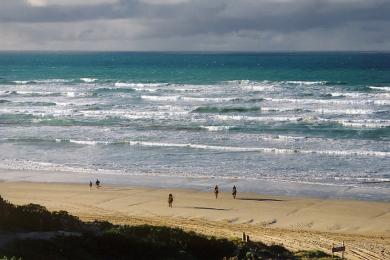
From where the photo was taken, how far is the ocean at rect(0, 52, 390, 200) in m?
36.0

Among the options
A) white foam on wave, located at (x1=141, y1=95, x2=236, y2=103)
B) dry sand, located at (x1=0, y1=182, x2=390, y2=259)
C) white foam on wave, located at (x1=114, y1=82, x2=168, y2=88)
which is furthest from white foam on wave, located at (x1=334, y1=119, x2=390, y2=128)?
white foam on wave, located at (x1=114, y1=82, x2=168, y2=88)

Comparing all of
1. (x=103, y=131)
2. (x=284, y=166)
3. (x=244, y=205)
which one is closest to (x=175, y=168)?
(x=284, y=166)

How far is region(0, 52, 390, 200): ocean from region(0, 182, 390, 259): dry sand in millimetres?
2306

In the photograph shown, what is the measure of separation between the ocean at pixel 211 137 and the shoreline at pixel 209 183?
0.10 meters

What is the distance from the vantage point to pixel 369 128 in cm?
5053

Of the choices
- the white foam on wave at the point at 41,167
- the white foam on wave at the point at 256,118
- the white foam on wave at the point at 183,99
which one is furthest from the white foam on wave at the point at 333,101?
the white foam on wave at the point at 41,167

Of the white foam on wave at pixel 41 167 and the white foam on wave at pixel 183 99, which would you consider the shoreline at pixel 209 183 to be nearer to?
the white foam on wave at pixel 41 167

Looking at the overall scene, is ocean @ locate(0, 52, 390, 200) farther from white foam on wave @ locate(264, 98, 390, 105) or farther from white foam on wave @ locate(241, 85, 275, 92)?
white foam on wave @ locate(241, 85, 275, 92)

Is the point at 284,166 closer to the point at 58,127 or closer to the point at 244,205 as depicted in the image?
the point at 244,205

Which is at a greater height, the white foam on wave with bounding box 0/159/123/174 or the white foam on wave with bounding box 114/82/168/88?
the white foam on wave with bounding box 114/82/168/88

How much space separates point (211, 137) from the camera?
159 ft

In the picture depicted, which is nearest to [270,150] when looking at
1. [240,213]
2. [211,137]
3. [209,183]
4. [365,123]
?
[211,137]

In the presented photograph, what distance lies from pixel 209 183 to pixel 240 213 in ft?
20.0

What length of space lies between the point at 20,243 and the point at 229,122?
40.6 m
